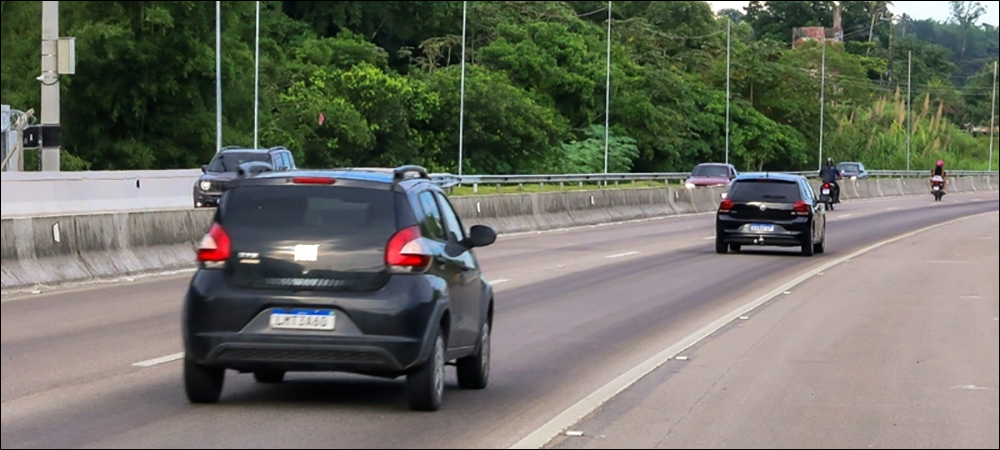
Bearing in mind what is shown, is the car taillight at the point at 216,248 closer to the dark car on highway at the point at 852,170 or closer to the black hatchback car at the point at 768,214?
the black hatchback car at the point at 768,214

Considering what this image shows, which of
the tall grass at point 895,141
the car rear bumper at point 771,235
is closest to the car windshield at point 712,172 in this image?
the car rear bumper at point 771,235

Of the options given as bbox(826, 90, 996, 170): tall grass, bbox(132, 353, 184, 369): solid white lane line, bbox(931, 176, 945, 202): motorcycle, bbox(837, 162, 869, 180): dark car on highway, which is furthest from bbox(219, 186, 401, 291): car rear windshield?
bbox(826, 90, 996, 170): tall grass

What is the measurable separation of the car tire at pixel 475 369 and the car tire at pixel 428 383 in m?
1.06

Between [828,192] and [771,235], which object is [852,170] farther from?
[771,235]

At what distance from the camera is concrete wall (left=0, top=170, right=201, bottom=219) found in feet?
105

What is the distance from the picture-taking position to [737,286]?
22391 millimetres

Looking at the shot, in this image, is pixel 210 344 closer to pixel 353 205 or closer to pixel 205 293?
pixel 205 293

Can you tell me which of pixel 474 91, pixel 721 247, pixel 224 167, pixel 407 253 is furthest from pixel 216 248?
pixel 474 91

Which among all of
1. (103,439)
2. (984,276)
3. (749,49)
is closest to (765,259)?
(984,276)

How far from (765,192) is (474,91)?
41987 mm

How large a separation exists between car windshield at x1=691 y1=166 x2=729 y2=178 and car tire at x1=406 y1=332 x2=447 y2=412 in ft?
175

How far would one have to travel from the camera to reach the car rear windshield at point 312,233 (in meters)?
9.73

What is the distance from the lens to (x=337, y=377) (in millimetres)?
11734

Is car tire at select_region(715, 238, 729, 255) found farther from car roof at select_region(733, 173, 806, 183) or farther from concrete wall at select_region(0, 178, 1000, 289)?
concrete wall at select_region(0, 178, 1000, 289)
